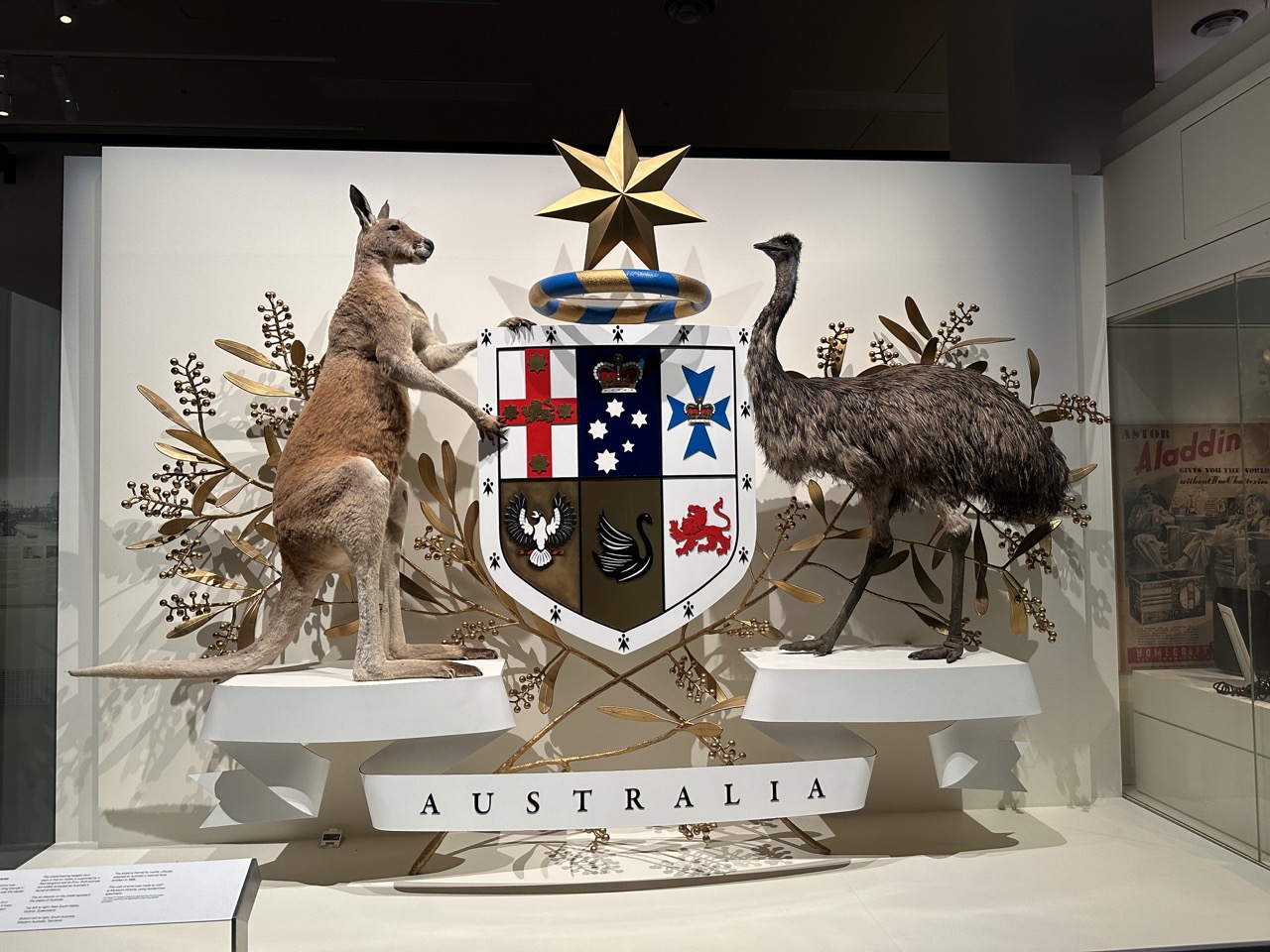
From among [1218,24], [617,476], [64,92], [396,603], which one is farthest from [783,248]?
[64,92]

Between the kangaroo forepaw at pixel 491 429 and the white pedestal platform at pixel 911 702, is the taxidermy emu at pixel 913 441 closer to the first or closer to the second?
the white pedestal platform at pixel 911 702

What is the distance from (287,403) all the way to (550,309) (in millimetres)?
825

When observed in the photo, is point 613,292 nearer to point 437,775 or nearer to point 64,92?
point 437,775

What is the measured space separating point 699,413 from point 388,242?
0.91 m

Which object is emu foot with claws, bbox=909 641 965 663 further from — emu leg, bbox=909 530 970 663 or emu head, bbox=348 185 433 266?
emu head, bbox=348 185 433 266

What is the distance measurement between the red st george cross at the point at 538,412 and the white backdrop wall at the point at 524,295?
418 millimetres

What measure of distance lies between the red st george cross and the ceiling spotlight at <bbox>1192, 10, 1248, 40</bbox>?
1.92 m

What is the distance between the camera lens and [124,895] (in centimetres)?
166

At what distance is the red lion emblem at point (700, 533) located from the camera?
7.90 ft

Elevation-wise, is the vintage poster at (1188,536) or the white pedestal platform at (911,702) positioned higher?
the vintage poster at (1188,536)

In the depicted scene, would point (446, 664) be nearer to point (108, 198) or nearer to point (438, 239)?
point (438, 239)

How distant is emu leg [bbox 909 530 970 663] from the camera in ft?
8.02

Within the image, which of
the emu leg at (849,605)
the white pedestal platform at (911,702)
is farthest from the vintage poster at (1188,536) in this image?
the emu leg at (849,605)

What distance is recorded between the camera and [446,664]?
226cm
